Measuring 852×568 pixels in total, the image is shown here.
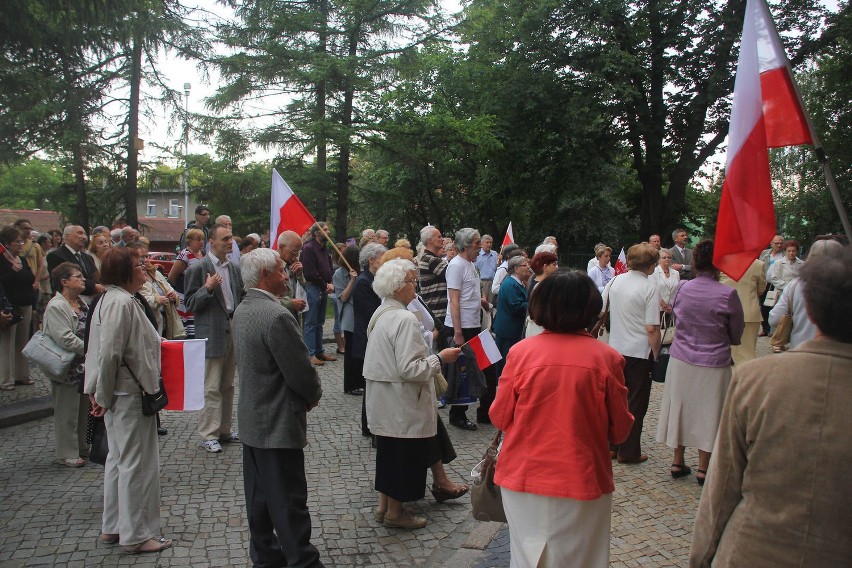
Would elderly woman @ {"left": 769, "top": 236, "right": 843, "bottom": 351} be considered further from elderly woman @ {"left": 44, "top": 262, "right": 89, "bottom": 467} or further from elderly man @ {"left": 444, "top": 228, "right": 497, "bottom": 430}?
elderly woman @ {"left": 44, "top": 262, "right": 89, "bottom": 467}

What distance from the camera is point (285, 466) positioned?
152 inches

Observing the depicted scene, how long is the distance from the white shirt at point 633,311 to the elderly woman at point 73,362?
474cm

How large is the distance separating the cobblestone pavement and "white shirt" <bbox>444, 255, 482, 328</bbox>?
1314mm

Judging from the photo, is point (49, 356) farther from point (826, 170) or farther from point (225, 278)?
point (826, 170)

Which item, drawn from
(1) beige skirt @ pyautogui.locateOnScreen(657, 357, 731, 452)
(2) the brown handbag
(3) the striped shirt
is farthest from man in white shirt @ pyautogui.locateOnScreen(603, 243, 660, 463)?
(2) the brown handbag

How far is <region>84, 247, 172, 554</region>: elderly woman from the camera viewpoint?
4156 mm

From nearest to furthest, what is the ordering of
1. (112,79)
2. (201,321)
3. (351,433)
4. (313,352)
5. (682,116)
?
(201,321)
(351,433)
(313,352)
(112,79)
(682,116)

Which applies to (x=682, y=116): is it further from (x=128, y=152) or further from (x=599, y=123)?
(x=128, y=152)

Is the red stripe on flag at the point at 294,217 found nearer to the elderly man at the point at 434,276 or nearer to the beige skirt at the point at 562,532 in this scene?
the elderly man at the point at 434,276

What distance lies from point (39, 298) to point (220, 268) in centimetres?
511

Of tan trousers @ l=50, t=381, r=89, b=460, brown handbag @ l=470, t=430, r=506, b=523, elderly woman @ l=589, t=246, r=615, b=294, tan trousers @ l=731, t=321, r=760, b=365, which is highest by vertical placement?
elderly woman @ l=589, t=246, r=615, b=294

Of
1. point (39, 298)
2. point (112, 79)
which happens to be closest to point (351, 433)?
point (39, 298)

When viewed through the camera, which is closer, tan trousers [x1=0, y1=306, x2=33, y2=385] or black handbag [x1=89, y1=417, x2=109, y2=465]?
black handbag [x1=89, y1=417, x2=109, y2=465]

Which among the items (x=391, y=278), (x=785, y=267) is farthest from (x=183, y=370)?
(x=785, y=267)
